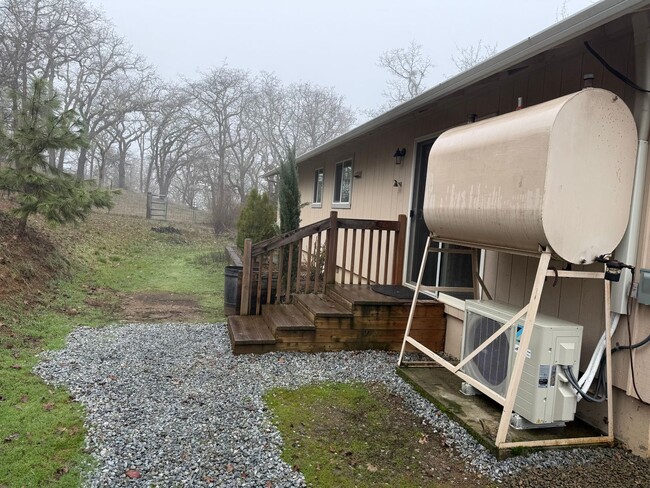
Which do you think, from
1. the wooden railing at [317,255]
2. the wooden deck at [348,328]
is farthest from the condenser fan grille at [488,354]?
the wooden railing at [317,255]

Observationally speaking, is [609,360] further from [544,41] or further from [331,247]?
[331,247]

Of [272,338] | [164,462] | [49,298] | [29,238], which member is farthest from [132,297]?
[164,462]

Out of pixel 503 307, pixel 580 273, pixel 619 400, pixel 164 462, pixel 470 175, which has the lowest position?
pixel 164 462

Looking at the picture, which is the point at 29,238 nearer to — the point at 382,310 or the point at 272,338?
the point at 272,338

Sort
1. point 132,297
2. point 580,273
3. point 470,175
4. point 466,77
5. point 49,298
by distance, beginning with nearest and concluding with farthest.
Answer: point 580,273
point 470,175
point 466,77
point 49,298
point 132,297

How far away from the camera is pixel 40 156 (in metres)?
7.42

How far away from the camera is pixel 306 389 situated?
12.9ft

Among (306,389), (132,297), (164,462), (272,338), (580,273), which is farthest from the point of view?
(132,297)

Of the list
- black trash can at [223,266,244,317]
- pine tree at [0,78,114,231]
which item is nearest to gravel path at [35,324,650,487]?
black trash can at [223,266,244,317]

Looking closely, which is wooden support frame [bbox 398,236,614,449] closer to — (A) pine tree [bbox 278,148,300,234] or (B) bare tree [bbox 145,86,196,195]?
(A) pine tree [bbox 278,148,300,234]

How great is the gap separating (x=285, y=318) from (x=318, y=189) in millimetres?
7035

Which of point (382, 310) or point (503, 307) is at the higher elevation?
point (503, 307)

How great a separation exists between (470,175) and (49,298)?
5.78 meters

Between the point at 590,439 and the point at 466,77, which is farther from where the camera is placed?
the point at 466,77
